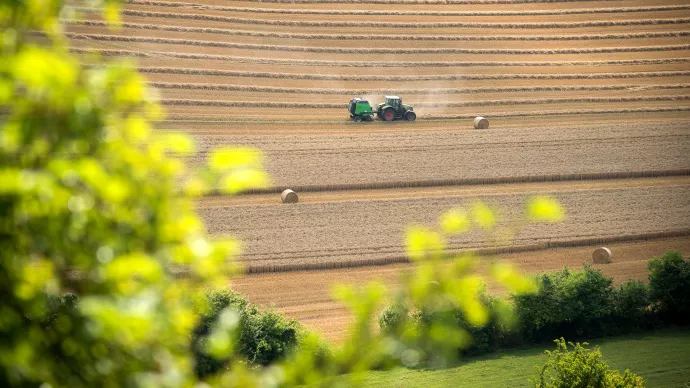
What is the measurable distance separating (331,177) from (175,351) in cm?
3418

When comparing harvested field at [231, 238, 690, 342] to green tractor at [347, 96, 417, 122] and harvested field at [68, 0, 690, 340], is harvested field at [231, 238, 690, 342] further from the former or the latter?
green tractor at [347, 96, 417, 122]

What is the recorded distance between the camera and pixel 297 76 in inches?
1924

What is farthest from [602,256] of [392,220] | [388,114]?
[388,114]

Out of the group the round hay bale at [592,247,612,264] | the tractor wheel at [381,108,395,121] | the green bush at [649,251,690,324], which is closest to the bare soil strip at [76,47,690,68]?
the tractor wheel at [381,108,395,121]

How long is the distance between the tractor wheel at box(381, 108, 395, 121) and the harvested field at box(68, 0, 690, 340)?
29.5 inches

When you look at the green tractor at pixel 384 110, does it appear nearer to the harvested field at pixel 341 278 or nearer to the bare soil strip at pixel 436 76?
the bare soil strip at pixel 436 76

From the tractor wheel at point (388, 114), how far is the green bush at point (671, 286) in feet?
60.6

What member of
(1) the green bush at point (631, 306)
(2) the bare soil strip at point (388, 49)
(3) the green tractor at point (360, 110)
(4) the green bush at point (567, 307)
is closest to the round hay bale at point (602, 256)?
(1) the green bush at point (631, 306)

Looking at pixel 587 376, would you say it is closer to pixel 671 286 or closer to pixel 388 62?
pixel 671 286

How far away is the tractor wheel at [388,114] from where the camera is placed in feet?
146

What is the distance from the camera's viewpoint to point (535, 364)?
25062mm

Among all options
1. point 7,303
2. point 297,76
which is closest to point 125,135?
point 7,303

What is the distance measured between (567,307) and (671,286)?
3902mm

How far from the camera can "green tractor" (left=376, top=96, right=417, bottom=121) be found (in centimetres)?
4441
